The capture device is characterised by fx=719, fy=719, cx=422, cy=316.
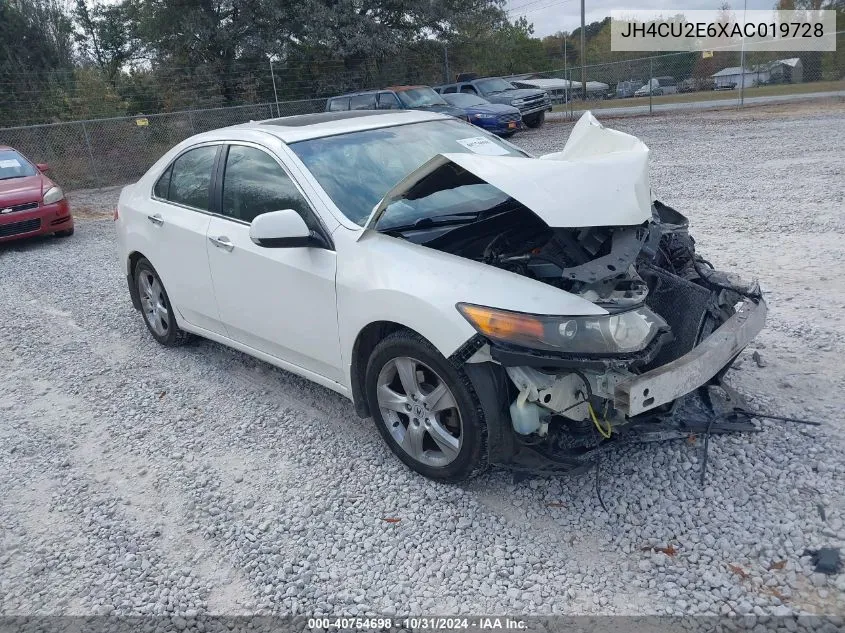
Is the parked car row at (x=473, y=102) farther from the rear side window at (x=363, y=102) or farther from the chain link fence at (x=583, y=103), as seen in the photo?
the chain link fence at (x=583, y=103)

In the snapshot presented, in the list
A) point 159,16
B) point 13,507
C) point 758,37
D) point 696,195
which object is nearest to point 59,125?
point 159,16

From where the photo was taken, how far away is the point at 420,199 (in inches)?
156

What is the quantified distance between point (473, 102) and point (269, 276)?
52.8ft

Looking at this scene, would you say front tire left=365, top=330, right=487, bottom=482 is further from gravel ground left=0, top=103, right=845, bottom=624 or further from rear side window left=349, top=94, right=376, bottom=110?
rear side window left=349, top=94, right=376, bottom=110

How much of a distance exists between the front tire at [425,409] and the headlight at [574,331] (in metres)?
0.32

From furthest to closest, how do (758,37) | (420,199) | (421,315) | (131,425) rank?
(758,37), (131,425), (420,199), (421,315)

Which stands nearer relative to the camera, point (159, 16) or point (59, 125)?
point (59, 125)

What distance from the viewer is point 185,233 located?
16.4 ft

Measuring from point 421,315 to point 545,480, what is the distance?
1084mm

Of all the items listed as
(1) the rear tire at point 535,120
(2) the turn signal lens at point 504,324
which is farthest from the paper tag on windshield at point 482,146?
(1) the rear tire at point 535,120

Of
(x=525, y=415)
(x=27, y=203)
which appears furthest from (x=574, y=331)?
(x=27, y=203)

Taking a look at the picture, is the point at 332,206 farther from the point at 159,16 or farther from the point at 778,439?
the point at 159,16

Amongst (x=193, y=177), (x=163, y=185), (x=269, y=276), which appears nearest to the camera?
(x=269, y=276)

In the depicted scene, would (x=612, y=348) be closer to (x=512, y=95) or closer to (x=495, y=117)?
(x=495, y=117)
